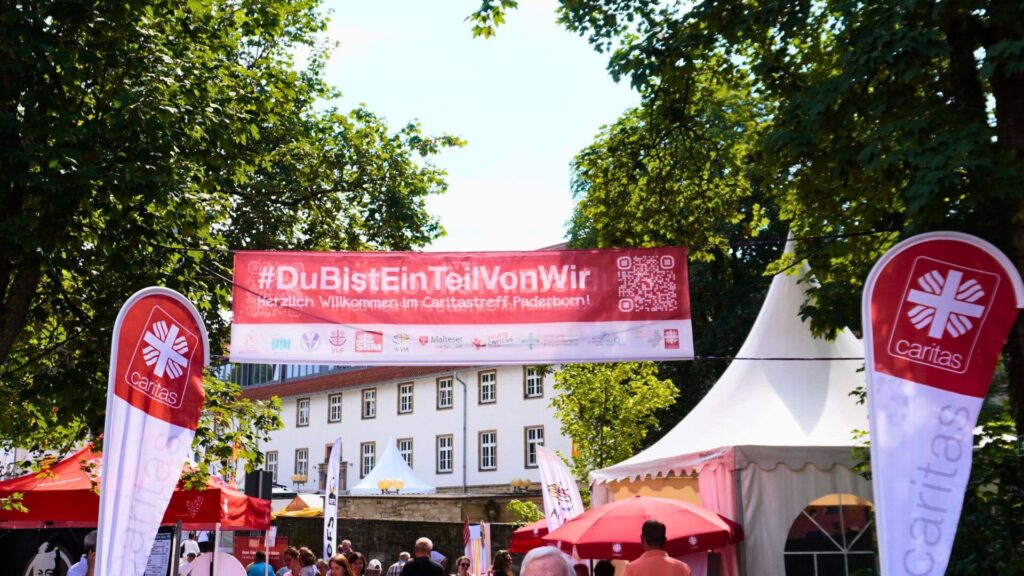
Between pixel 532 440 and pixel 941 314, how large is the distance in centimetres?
4297

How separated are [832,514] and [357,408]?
4761 cm

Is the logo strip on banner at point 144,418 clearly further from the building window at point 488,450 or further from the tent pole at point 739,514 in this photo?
the building window at point 488,450

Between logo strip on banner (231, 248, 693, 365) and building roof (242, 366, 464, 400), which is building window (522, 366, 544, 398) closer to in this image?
building roof (242, 366, 464, 400)

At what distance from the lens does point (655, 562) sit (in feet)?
24.9

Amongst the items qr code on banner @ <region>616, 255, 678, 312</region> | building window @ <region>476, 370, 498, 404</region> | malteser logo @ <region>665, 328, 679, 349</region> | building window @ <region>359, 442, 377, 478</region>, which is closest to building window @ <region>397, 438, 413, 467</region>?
building window @ <region>359, 442, 377, 478</region>

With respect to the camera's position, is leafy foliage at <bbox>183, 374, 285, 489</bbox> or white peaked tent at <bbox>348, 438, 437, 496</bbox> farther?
white peaked tent at <bbox>348, 438, 437, 496</bbox>

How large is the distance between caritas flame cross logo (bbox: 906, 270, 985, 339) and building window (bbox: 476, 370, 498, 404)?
147 feet

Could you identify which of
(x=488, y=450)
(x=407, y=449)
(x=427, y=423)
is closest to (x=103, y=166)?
(x=488, y=450)

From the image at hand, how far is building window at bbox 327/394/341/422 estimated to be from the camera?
61.4 m

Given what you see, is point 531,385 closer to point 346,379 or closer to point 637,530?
point 346,379

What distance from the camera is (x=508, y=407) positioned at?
168ft

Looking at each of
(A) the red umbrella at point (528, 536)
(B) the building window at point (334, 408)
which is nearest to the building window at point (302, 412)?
(B) the building window at point (334, 408)

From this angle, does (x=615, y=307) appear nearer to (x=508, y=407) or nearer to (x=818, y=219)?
(x=818, y=219)

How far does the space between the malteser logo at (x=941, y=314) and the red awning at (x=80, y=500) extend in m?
9.77
